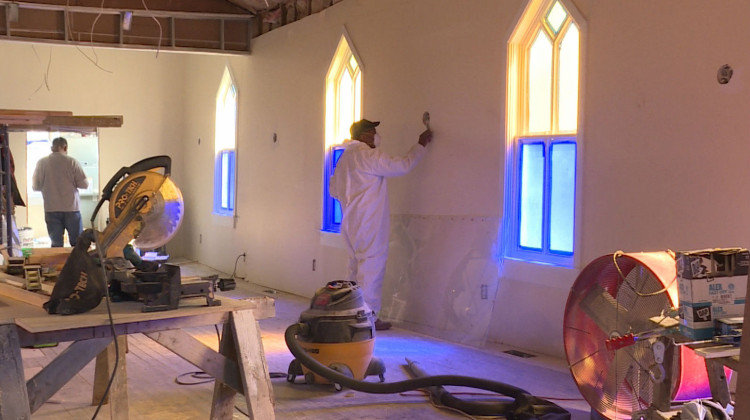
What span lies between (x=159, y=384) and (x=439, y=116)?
333cm

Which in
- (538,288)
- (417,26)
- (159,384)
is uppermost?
(417,26)

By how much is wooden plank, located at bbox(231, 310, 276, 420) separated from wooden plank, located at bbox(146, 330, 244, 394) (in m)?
0.10

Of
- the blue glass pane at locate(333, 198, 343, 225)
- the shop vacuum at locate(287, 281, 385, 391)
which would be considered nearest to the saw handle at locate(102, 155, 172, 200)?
the shop vacuum at locate(287, 281, 385, 391)

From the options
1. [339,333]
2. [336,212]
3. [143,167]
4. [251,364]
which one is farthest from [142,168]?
[336,212]

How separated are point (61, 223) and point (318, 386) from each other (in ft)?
21.4

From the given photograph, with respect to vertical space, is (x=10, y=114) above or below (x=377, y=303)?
above

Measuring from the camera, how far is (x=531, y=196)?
620 centimetres

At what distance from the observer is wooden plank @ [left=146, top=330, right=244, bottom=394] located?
3.31m


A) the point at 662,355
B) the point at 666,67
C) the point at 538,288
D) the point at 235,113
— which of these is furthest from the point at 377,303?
the point at 235,113

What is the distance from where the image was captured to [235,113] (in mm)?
11727

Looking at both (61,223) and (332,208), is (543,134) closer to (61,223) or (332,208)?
(332,208)

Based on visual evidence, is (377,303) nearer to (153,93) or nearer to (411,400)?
(411,400)

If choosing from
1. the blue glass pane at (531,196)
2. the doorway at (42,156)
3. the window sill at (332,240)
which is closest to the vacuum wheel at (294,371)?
the blue glass pane at (531,196)

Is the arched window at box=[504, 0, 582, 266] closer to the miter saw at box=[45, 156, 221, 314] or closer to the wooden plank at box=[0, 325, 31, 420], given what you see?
the miter saw at box=[45, 156, 221, 314]
